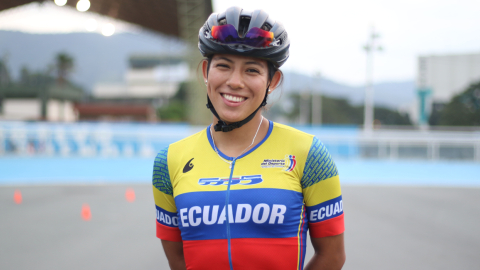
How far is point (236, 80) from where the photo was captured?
1.61m

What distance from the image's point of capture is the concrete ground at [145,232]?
190 inches

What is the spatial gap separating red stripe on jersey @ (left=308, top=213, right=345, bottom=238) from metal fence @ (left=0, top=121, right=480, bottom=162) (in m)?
14.3

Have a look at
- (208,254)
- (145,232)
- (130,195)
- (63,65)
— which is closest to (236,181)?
(208,254)

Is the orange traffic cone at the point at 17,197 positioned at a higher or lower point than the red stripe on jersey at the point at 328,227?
lower

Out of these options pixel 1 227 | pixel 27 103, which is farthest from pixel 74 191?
pixel 27 103

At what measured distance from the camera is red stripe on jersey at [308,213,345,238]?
1.69m

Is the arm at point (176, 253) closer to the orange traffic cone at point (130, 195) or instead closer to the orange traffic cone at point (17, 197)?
the orange traffic cone at point (130, 195)

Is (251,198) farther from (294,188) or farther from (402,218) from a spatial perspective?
(402,218)

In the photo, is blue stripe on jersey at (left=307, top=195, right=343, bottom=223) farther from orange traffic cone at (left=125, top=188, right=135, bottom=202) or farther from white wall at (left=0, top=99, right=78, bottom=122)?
white wall at (left=0, top=99, right=78, bottom=122)

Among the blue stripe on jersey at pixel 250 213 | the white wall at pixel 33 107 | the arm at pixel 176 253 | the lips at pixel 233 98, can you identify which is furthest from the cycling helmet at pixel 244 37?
the white wall at pixel 33 107

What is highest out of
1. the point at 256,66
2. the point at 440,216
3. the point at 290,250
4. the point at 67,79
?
the point at 67,79

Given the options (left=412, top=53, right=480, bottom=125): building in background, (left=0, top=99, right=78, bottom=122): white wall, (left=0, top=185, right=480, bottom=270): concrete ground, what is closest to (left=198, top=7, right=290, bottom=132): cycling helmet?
(left=0, top=185, right=480, bottom=270): concrete ground

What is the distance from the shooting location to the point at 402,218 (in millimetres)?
7141

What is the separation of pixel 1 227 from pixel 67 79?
3136 inches
